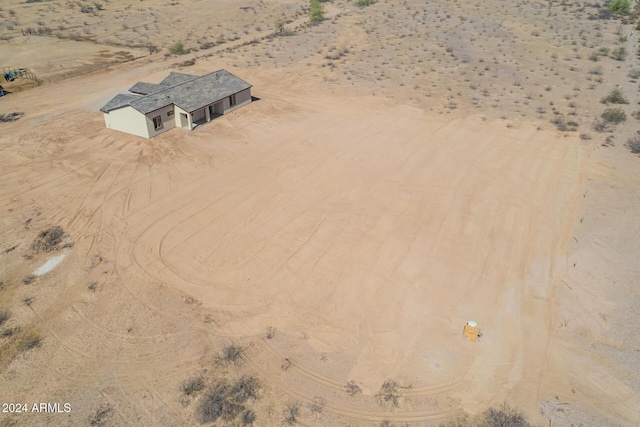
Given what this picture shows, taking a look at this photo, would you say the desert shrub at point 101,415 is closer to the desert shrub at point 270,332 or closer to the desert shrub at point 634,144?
the desert shrub at point 270,332

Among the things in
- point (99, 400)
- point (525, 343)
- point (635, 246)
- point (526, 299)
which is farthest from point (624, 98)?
point (99, 400)

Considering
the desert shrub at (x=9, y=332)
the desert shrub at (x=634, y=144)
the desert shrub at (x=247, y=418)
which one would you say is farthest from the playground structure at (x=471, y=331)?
the desert shrub at (x=634, y=144)

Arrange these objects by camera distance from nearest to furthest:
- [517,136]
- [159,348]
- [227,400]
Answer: [227,400]
[159,348]
[517,136]

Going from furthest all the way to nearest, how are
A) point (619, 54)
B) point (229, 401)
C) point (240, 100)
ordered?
point (619, 54)
point (240, 100)
point (229, 401)

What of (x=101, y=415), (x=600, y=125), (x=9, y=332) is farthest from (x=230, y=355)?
(x=600, y=125)

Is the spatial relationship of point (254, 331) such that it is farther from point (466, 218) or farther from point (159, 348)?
point (466, 218)

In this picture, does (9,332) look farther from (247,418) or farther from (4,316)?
(247,418)
